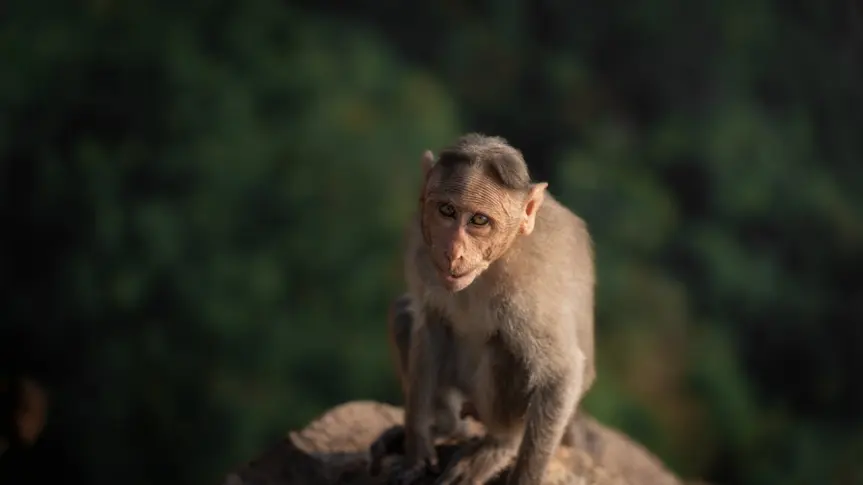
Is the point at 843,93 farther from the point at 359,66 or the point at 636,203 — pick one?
the point at 359,66

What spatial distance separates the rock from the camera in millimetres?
4305

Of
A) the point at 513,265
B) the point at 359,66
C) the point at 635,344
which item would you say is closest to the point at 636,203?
the point at 635,344

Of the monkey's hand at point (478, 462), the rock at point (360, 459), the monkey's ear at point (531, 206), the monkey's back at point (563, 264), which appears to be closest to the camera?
the monkey's ear at point (531, 206)

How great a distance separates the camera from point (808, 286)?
6.59 metres

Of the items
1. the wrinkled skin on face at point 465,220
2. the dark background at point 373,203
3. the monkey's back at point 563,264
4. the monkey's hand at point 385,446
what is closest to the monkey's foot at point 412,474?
the monkey's hand at point 385,446

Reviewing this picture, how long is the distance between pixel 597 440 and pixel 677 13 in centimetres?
312

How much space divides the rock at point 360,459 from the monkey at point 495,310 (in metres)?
0.20

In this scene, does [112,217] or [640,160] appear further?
[640,160]

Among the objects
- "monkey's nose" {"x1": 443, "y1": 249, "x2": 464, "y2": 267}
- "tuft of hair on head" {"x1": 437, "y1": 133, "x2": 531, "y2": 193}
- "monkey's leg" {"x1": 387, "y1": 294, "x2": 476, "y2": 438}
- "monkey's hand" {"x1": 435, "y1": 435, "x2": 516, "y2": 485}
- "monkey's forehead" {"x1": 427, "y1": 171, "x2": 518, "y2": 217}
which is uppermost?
"tuft of hair on head" {"x1": 437, "y1": 133, "x2": 531, "y2": 193}

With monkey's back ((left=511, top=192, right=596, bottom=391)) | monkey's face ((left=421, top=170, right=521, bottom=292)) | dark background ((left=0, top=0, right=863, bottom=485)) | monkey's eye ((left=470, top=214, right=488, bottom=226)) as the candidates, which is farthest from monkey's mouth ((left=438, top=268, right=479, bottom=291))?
dark background ((left=0, top=0, right=863, bottom=485))

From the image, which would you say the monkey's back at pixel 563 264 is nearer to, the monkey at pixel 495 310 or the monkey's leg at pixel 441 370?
the monkey at pixel 495 310

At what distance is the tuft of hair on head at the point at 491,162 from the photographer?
11.2 feet

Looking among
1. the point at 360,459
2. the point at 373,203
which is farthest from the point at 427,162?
the point at 373,203

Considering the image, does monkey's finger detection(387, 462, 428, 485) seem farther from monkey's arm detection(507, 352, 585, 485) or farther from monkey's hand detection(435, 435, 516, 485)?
monkey's arm detection(507, 352, 585, 485)
